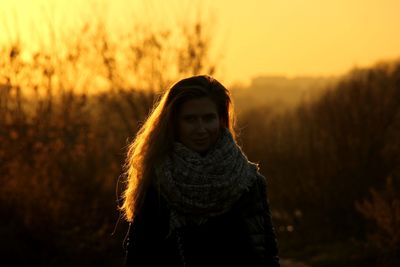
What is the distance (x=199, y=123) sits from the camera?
3123 mm

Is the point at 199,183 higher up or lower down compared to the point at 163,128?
lower down

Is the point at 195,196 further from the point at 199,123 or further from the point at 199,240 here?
the point at 199,123

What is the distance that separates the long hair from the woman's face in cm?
4

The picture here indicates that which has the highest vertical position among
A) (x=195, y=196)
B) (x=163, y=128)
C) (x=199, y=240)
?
(x=163, y=128)

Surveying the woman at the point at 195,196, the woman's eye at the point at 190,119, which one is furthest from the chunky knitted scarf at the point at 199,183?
the woman's eye at the point at 190,119

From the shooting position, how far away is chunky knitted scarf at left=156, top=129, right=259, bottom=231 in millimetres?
3113

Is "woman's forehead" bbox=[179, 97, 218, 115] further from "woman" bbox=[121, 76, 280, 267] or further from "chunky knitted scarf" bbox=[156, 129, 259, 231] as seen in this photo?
"chunky knitted scarf" bbox=[156, 129, 259, 231]

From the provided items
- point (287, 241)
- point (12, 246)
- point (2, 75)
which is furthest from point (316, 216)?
point (12, 246)

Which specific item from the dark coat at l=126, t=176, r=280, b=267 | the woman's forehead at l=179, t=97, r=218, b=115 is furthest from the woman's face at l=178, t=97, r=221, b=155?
the dark coat at l=126, t=176, r=280, b=267

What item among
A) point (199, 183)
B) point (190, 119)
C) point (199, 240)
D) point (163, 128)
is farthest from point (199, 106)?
point (199, 240)

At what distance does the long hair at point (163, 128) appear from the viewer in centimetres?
318

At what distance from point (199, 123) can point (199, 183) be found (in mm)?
270

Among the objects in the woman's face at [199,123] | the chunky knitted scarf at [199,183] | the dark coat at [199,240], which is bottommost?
the dark coat at [199,240]

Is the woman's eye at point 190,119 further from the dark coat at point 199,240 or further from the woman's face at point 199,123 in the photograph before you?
the dark coat at point 199,240
